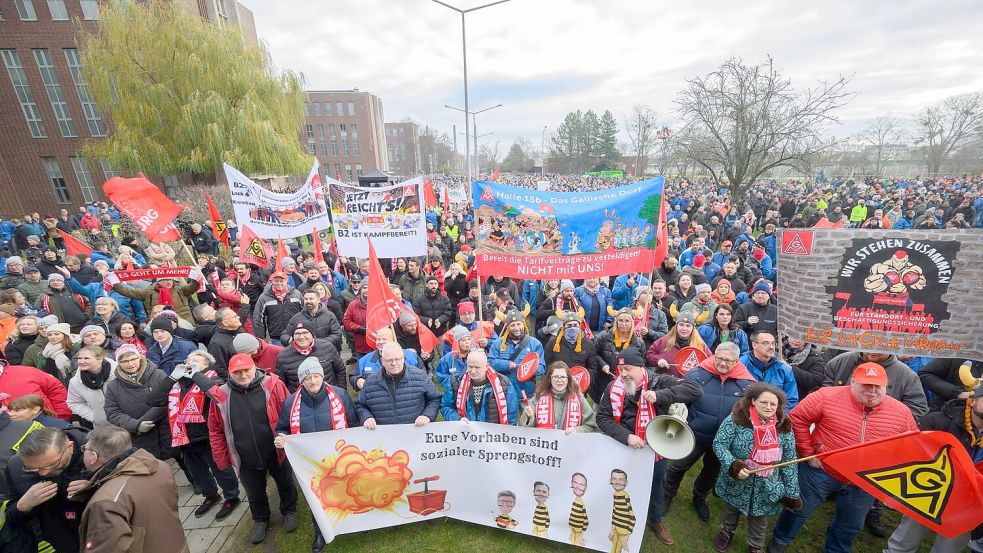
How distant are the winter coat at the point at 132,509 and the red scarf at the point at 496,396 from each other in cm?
237

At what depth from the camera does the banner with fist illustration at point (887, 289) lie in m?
3.28

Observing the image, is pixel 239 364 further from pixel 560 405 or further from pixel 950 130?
pixel 950 130

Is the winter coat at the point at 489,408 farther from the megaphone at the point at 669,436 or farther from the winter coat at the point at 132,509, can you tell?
the winter coat at the point at 132,509

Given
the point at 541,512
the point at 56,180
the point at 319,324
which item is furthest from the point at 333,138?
the point at 541,512

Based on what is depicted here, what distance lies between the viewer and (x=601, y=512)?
3.73 m

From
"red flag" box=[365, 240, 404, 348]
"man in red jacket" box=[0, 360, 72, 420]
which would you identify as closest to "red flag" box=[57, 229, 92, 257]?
"man in red jacket" box=[0, 360, 72, 420]

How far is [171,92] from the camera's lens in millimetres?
19172

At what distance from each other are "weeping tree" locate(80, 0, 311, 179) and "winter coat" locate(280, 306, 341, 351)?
17.5m

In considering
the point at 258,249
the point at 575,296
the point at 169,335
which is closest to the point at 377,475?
the point at 169,335

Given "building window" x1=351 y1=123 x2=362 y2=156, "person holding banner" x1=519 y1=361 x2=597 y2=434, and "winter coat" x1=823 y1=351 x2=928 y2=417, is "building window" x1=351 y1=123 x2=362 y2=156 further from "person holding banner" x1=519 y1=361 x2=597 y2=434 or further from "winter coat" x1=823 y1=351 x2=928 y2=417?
"winter coat" x1=823 y1=351 x2=928 y2=417

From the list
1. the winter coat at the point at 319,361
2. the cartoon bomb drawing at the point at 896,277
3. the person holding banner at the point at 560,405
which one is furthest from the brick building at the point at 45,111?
the cartoon bomb drawing at the point at 896,277

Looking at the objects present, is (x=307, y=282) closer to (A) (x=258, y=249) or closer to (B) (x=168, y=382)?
(A) (x=258, y=249)

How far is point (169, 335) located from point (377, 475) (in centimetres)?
323

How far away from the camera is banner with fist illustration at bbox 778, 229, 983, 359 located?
3279 millimetres
